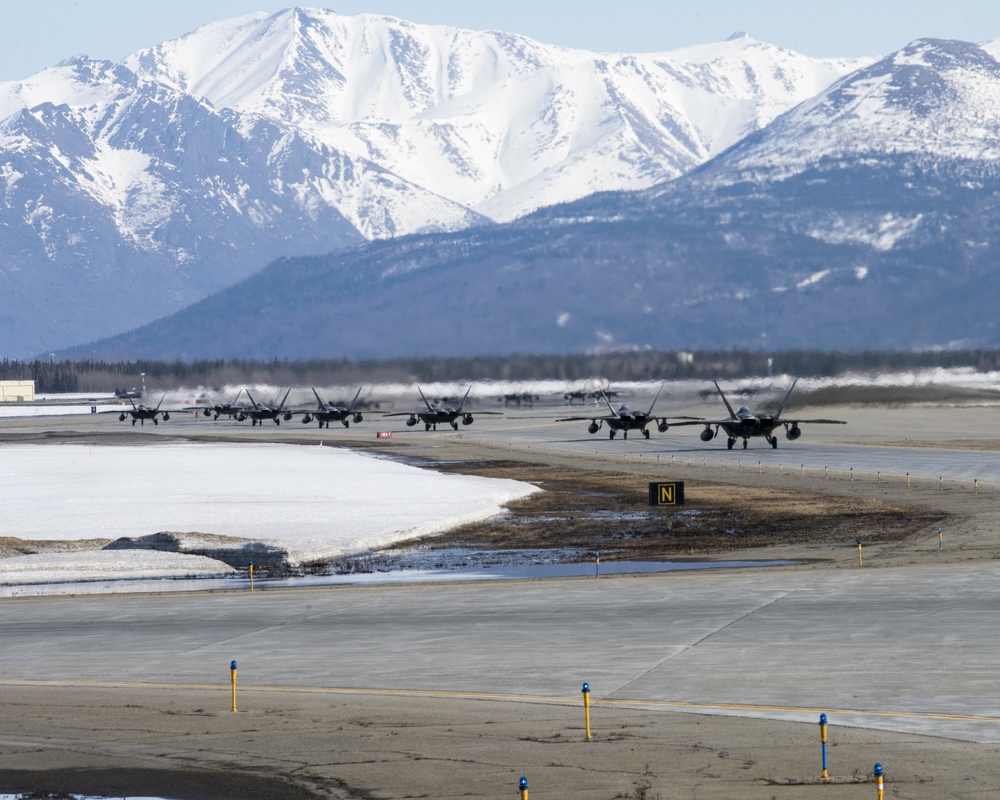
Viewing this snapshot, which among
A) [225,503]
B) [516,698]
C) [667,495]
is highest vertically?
[667,495]

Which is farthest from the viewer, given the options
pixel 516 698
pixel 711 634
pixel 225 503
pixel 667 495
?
pixel 225 503

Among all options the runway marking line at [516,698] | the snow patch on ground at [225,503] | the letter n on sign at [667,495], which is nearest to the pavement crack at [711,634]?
the runway marking line at [516,698]

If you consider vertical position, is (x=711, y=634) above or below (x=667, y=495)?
below

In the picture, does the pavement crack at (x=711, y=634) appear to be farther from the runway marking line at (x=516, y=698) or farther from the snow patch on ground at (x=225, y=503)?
the snow patch on ground at (x=225, y=503)

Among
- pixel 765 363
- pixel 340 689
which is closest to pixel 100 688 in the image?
pixel 340 689

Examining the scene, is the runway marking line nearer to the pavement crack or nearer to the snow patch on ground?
the pavement crack

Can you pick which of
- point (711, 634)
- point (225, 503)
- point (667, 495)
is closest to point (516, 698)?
point (711, 634)

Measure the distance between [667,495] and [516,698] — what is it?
41.9 metres

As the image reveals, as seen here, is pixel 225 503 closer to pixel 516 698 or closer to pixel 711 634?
pixel 711 634

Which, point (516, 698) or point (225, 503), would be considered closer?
point (516, 698)

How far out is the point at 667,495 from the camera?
7394 centimetres

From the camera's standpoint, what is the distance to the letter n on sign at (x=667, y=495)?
241 ft

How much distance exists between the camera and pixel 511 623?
42.6m

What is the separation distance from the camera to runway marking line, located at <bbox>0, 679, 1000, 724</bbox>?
98.1 feet
